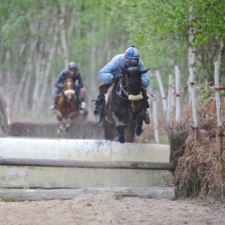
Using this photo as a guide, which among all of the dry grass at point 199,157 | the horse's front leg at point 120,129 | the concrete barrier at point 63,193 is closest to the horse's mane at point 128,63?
the horse's front leg at point 120,129

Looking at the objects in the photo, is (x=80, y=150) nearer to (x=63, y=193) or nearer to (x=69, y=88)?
(x=63, y=193)

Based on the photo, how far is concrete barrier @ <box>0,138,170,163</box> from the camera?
923cm

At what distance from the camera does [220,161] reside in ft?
26.2

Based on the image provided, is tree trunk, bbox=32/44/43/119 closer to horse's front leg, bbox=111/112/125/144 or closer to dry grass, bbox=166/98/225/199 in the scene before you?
horse's front leg, bbox=111/112/125/144

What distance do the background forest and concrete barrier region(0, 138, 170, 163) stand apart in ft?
8.81

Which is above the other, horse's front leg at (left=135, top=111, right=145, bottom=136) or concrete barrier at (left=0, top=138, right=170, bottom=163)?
horse's front leg at (left=135, top=111, right=145, bottom=136)

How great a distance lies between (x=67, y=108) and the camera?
18.0m

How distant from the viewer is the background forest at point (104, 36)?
13031mm

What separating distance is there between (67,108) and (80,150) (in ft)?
28.8

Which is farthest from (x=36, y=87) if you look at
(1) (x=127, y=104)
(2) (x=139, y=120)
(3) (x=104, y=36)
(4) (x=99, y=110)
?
(2) (x=139, y=120)

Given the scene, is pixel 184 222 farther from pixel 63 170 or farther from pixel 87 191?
pixel 63 170

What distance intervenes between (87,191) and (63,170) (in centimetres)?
68

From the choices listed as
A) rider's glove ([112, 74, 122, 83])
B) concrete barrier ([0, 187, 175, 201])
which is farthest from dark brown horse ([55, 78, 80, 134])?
concrete barrier ([0, 187, 175, 201])

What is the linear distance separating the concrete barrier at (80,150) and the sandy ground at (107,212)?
1014mm
